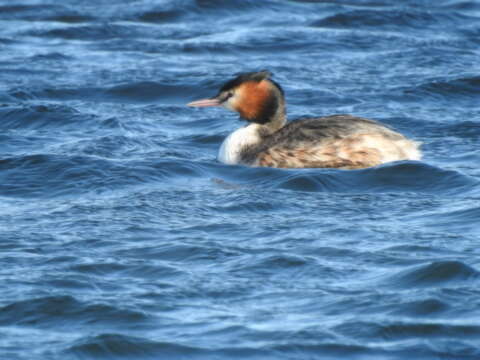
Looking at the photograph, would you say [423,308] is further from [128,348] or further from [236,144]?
[236,144]

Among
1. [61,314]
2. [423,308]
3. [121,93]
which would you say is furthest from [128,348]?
[121,93]

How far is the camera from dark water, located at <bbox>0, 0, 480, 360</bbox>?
779cm

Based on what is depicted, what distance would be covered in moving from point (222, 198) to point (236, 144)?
4.28 feet

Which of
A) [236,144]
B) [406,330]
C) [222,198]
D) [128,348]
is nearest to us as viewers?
[128,348]

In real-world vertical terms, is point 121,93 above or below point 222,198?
above

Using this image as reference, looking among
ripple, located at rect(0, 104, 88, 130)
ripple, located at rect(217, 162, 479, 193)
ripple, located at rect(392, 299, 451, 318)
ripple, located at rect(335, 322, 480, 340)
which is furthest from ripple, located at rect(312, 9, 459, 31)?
ripple, located at rect(335, 322, 480, 340)

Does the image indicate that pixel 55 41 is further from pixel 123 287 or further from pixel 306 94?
pixel 123 287

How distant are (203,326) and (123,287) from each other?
2.84 feet

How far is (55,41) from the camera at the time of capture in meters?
18.1

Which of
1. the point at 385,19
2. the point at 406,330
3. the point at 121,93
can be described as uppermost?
the point at 385,19

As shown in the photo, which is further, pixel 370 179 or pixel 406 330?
pixel 370 179

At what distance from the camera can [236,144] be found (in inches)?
475

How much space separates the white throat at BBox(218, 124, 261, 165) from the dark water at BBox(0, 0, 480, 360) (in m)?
0.16

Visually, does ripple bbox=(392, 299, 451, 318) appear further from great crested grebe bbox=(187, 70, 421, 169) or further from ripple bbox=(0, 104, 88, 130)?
ripple bbox=(0, 104, 88, 130)
